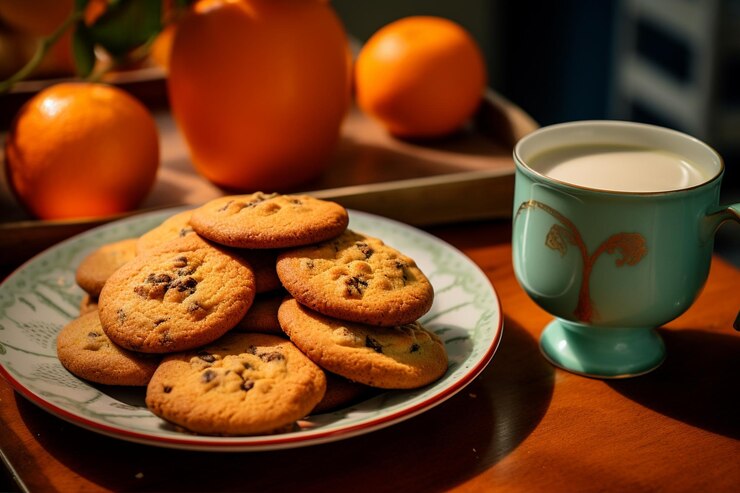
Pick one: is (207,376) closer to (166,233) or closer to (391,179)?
(166,233)

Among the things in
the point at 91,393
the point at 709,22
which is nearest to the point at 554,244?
the point at 91,393

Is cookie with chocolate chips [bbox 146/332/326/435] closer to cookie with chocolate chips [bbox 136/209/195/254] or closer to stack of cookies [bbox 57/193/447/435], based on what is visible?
stack of cookies [bbox 57/193/447/435]

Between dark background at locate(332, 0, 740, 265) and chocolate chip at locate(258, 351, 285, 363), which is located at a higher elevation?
chocolate chip at locate(258, 351, 285, 363)

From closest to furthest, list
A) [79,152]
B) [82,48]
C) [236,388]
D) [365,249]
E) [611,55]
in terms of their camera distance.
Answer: [236,388] → [365,249] → [79,152] → [82,48] → [611,55]

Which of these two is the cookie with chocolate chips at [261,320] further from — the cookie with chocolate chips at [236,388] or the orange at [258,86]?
the orange at [258,86]

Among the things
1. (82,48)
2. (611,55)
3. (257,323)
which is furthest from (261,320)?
(611,55)

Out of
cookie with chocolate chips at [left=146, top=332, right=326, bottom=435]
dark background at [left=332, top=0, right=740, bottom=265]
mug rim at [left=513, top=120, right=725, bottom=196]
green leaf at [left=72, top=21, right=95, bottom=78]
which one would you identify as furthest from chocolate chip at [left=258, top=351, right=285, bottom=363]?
dark background at [left=332, top=0, right=740, bottom=265]
